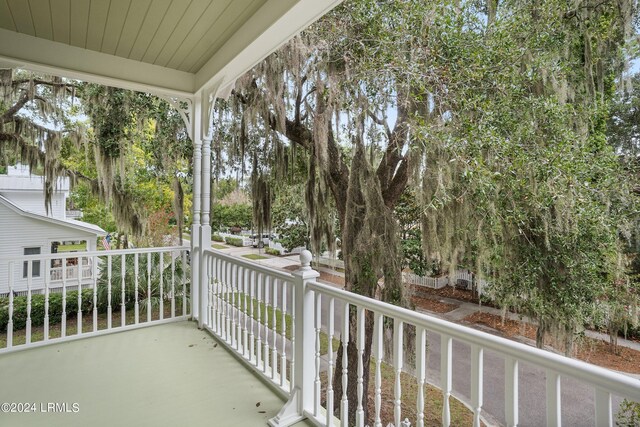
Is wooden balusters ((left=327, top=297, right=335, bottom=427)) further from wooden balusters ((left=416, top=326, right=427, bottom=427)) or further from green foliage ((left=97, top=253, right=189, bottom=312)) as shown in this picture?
green foliage ((left=97, top=253, right=189, bottom=312))

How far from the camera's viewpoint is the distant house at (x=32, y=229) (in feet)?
23.9

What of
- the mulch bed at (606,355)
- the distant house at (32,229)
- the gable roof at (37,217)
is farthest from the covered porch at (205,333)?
the gable roof at (37,217)

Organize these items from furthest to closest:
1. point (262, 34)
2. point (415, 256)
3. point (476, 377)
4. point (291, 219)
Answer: point (291, 219) < point (415, 256) < point (262, 34) < point (476, 377)

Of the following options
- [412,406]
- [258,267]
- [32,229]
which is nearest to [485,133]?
[258,267]

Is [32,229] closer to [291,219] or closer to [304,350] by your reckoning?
[291,219]

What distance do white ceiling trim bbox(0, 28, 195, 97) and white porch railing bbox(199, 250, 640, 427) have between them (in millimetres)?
1755

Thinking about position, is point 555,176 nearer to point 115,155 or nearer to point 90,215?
point 115,155

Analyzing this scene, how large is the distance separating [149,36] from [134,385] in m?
2.60

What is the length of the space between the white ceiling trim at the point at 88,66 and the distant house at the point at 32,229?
5700mm

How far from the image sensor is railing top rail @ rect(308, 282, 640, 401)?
77cm

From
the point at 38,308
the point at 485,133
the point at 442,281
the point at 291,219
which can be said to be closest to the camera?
the point at 485,133

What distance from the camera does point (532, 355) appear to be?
3.11 feet

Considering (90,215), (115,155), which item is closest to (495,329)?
(115,155)

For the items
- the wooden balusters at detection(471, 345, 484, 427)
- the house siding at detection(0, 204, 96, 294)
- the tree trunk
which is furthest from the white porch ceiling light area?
the house siding at detection(0, 204, 96, 294)
